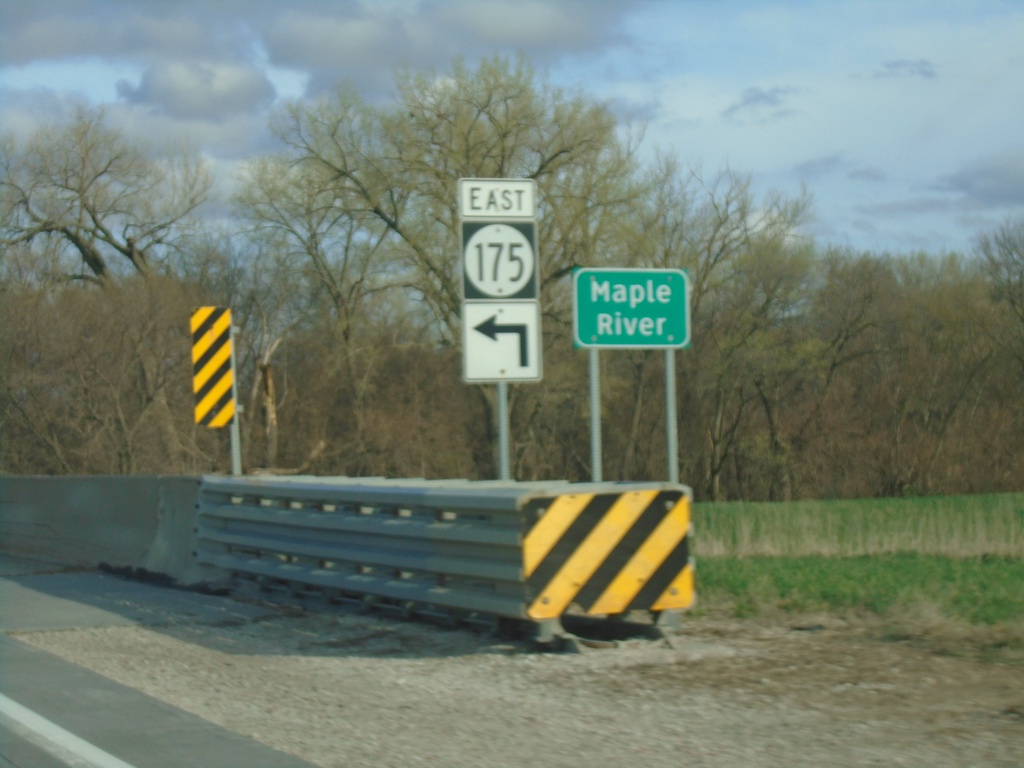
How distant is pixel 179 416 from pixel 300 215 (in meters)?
8.01

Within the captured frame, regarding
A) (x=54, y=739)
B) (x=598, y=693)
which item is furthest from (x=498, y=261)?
(x=54, y=739)

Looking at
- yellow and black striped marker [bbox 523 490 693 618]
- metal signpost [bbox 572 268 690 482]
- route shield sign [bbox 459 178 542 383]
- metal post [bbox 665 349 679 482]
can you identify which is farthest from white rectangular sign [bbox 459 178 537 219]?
yellow and black striped marker [bbox 523 490 693 618]

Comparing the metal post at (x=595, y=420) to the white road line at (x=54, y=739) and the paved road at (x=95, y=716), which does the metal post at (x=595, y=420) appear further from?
the white road line at (x=54, y=739)

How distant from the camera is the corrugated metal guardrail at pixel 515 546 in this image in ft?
26.7

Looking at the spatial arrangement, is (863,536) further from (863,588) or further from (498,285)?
(498,285)

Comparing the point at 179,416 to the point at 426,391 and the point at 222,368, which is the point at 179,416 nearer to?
the point at 426,391

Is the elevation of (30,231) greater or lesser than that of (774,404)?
greater

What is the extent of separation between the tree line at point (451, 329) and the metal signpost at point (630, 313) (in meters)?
27.5

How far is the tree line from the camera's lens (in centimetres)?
3603

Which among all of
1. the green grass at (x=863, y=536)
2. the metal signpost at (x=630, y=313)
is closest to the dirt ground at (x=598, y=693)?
the metal signpost at (x=630, y=313)

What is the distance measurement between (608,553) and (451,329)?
3177 cm

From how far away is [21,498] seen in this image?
17.0 m

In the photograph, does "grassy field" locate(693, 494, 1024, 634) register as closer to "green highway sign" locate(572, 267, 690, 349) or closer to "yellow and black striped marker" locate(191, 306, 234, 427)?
"green highway sign" locate(572, 267, 690, 349)

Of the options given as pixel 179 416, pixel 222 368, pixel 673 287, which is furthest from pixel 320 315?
pixel 673 287
